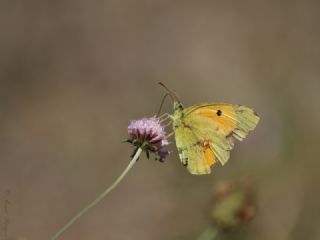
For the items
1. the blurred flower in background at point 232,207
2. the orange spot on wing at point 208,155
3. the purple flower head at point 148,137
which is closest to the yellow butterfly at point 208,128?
the orange spot on wing at point 208,155

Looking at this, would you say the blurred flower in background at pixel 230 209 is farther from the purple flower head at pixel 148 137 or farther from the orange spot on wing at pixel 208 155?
the purple flower head at pixel 148 137

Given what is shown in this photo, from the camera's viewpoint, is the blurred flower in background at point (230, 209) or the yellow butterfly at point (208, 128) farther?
the blurred flower in background at point (230, 209)

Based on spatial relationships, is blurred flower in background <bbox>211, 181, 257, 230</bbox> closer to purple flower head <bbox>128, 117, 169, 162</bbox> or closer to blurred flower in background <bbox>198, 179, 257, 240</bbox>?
blurred flower in background <bbox>198, 179, 257, 240</bbox>

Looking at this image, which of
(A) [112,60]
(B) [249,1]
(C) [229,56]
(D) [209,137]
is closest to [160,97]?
(A) [112,60]

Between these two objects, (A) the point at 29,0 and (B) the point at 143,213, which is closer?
(B) the point at 143,213

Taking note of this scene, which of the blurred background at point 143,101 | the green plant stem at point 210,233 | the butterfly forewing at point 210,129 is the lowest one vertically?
the green plant stem at point 210,233

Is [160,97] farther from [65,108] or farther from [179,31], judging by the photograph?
[179,31]

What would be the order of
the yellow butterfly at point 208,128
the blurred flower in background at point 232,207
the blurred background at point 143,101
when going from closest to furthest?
the yellow butterfly at point 208,128
the blurred flower in background at point 232,207
the blurred background at point 143,101
